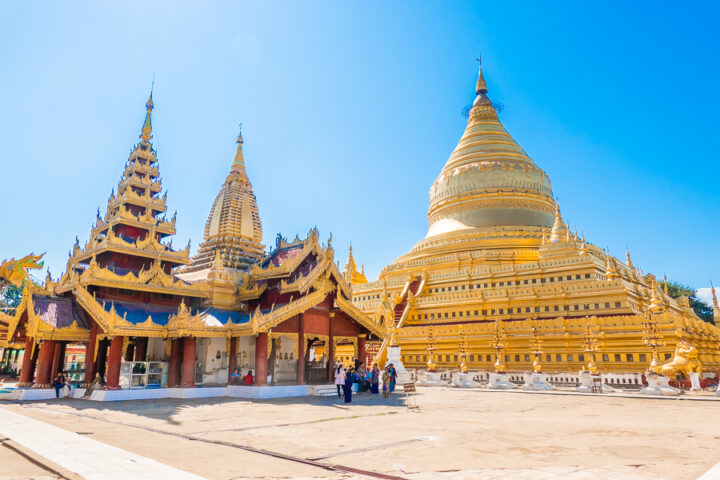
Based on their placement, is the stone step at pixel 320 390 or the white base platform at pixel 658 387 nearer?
the white base platform at pixel 658 387

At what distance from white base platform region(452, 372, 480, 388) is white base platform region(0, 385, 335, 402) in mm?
8030

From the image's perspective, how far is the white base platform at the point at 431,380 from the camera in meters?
26.1

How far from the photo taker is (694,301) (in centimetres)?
5253

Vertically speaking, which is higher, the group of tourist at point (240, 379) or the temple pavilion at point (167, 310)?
the temple pavilion at point (167, 310)

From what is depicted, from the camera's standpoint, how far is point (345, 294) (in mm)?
22828

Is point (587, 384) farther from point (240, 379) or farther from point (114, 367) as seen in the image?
point (114, 367)

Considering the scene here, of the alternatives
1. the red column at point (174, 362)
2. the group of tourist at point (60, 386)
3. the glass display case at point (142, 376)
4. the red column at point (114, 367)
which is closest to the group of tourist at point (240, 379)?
the red column at point (174, 362)

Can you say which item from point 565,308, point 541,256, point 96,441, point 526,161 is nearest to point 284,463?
point 96,441

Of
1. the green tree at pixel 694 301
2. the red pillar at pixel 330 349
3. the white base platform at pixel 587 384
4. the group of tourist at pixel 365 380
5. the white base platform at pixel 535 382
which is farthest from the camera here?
the green tree at pixel 694 301

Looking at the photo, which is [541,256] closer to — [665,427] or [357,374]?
[357,374]

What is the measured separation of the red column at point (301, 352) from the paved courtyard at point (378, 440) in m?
5.14

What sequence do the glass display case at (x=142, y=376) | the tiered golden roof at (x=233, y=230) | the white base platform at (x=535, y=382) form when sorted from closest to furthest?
1. the glass display case at (x=142, y=376)
2. the white base platform at (x=535, y=382)
3. the tiered golden roof at (x=233, y=230)

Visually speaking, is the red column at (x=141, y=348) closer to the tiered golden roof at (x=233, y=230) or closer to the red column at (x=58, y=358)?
the red column at (x=58, y=358)

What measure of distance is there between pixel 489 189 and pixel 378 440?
116 feet
